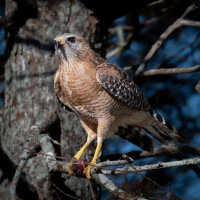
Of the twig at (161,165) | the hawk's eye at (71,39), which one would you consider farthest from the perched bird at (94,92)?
the twig at (161,165)

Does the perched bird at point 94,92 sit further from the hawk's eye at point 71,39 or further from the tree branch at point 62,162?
the tree branch at point 62,162

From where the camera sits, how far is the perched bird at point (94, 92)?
3.11 m

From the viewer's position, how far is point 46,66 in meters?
3.70

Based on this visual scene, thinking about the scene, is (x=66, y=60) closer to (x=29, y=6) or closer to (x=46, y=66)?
(x=46, y=66)

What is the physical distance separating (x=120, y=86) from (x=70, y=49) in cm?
67

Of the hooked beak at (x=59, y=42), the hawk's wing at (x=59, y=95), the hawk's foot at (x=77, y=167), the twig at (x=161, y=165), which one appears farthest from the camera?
the hawk's wing at (x=59, y=95)

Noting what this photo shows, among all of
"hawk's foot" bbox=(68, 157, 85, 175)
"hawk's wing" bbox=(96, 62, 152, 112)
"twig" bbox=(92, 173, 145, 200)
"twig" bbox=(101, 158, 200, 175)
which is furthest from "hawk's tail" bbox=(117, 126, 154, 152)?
"twig" bbox=(101, 158, 200, 175)

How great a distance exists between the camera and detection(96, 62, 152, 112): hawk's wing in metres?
3.12

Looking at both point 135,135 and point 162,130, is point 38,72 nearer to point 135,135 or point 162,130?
point 135,135

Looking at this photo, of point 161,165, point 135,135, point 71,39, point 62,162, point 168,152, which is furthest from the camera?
point 135,135

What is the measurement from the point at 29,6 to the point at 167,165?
275cm

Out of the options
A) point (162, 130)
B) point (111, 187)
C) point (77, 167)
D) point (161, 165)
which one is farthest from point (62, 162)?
point (162, 130)

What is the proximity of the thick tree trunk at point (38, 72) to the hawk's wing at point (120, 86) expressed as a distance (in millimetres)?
707

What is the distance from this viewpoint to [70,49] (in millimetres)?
3139
